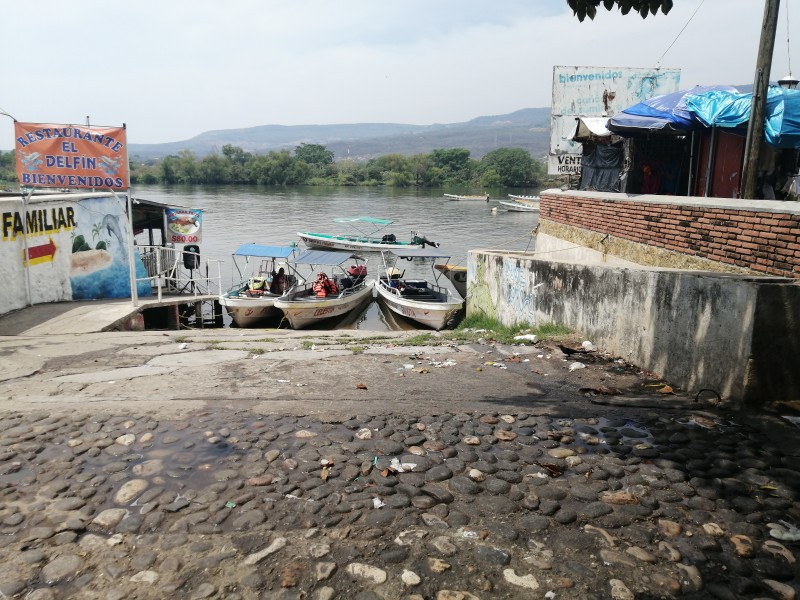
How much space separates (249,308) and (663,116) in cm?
1206

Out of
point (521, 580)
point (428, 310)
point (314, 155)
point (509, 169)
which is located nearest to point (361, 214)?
point (428, 310)

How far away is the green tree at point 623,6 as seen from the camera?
4082mm

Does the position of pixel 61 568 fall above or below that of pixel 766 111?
below

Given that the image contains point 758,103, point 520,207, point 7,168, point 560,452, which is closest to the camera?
point 560,452

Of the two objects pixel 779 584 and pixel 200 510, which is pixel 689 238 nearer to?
pixel 779 584

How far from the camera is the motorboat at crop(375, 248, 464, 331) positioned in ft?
56.5

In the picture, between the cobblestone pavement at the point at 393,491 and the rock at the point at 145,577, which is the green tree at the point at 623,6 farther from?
the rock at the point at 145,577

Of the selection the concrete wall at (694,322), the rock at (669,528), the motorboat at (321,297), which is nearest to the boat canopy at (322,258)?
the motorboat at (321,297)

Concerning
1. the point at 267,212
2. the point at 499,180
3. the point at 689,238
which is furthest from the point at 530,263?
the point at 499,180

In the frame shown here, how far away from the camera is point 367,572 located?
276 centimetres

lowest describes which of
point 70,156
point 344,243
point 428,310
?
point 344,243

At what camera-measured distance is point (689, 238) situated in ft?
24.3

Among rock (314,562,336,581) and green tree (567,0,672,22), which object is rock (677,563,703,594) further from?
green tree (567,0,672,22)

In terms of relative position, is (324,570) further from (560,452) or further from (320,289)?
(320,289)
